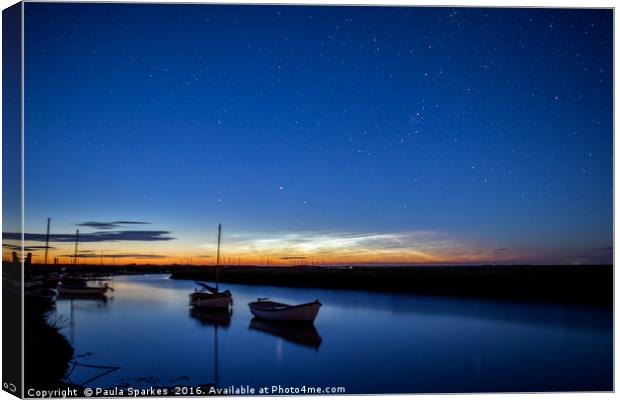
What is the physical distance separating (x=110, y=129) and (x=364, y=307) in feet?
14.8

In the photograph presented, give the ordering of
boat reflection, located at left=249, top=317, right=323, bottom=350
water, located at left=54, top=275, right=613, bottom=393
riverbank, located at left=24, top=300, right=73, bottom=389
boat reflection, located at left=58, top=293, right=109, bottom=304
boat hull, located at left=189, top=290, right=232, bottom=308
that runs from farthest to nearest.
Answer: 1. boat hull, located at left=189, top=290, right=232, bottom=308
2. boat reflection, located at left=58, top=293, right=109, bottom=304
3. boat reflection, located at left=249, top=317, right=323, bottom=350
4. water, located at left=54, top=275, right=613, bottom=393
5. riverbank, located at left=24, top=300, right=73, bottom=389

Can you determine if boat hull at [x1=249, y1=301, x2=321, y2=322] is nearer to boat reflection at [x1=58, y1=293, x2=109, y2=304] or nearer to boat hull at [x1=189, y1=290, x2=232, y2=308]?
boat hull at [x1=189, y1=290, x2=232, y2=308]

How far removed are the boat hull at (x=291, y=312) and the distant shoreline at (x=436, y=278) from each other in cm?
48

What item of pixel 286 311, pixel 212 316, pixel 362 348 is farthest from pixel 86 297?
pixel 362 348

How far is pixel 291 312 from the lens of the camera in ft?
22.9

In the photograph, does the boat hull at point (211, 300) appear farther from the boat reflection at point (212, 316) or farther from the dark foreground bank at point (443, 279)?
the dark foreground bank at point (443, 279)

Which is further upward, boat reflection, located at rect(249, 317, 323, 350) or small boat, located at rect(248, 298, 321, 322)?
small boat, located at rect(248, 298, 321, 322)

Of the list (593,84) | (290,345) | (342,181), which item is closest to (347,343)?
(290,345)

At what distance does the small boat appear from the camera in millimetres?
6811

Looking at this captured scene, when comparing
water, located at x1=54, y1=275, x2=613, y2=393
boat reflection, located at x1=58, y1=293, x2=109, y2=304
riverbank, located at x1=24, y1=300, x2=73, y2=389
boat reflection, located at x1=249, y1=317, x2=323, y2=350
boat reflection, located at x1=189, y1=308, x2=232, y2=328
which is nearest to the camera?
riverbank, located at x1=24, y1=300, x2=73, y2=389

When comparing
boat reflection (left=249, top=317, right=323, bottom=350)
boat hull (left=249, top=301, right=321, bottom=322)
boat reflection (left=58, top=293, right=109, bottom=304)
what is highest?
boat reflection (left=58, top=293, right=109, bottom=304)

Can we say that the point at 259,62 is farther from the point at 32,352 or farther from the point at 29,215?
the point at 32,352

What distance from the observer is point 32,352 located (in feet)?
13.8

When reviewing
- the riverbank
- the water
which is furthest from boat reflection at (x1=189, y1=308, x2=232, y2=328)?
the riverbank
